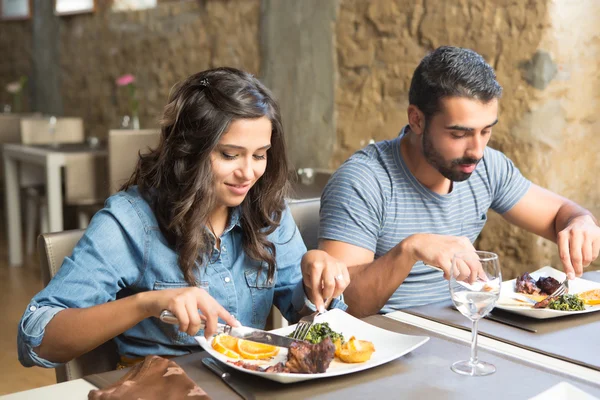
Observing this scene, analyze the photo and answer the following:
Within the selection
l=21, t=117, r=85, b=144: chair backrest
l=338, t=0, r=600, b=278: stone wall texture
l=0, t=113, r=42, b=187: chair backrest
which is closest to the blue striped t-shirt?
l=338, t=0, r=600, b=278: stone wall texture

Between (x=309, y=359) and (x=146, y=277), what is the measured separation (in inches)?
19.9

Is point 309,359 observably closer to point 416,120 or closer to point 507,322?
point 507,322

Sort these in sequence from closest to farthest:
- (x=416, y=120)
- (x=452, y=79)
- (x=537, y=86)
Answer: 1. (x=452, y=79)
2. (x=416, y=120)
3. (x=537, y=86)

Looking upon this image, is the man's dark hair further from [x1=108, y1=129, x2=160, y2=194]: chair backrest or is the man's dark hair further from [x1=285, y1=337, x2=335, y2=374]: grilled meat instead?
[x1=108, y1=129, x2=160, y2=194]: chair backrest

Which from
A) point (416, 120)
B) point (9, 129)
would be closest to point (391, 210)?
point (416, 120)

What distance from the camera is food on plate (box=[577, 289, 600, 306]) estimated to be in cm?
147

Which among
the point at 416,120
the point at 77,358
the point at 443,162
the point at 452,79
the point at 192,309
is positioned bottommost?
the point at 77,358

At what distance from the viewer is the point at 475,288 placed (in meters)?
1.11

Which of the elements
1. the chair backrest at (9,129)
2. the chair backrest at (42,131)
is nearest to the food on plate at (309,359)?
the chair backrest at (42,131)

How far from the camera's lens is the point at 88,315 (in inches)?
49.0

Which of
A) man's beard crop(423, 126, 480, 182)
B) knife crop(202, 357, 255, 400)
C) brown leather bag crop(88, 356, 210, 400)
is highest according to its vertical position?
man's beard crop(423, 126, 480, 182)

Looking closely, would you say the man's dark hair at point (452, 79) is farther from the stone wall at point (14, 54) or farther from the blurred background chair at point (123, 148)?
the stone wall at point (14, 54)

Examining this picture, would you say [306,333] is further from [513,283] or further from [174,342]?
[513,283]

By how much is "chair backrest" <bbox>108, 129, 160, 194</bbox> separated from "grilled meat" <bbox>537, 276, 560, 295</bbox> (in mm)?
2970
